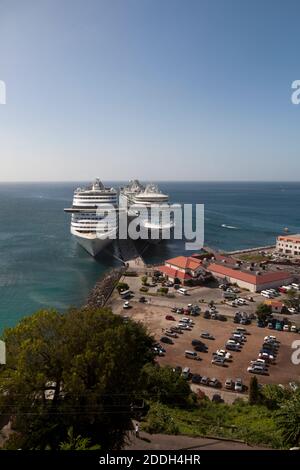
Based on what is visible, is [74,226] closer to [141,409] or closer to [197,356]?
[197,356]

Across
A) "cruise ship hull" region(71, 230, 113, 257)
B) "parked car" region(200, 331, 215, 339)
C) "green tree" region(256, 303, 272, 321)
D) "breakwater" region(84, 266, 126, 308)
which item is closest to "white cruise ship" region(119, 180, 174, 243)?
"cruise ship hull" region(71, 230, 113, 257)

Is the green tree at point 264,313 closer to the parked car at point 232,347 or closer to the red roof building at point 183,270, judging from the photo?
the parked car at point 232,347

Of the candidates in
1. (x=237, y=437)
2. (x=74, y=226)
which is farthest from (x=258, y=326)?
(x=74, y=226)

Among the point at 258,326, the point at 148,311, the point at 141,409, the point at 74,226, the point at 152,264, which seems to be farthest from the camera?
the point at 74,226
